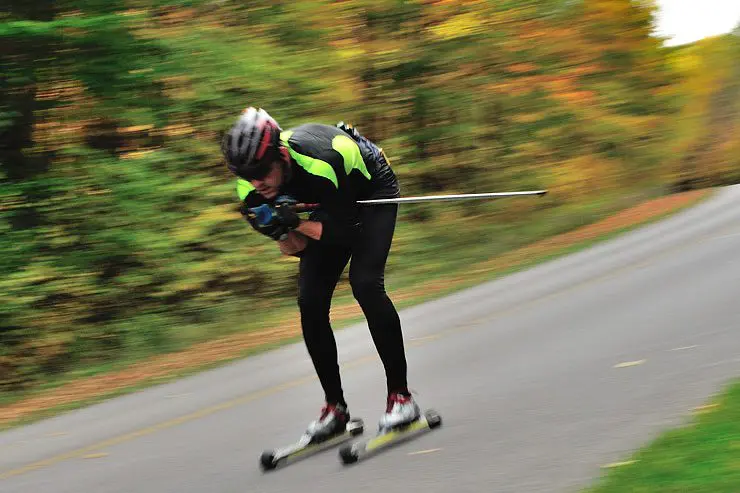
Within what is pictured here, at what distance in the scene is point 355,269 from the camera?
5.63 metres

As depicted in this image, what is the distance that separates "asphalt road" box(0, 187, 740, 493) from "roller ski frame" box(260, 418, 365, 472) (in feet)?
0.27

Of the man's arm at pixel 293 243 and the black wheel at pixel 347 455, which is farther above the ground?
the man's arm at pixel 293 243

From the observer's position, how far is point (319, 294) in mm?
5695

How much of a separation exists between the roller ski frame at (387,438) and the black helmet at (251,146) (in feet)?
5.08

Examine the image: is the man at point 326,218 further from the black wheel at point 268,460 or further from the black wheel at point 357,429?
the black wheel at point 268,460

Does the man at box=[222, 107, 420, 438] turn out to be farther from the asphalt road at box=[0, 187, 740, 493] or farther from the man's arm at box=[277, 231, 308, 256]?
the asphalt road at box=[0, 187, 740, 493]


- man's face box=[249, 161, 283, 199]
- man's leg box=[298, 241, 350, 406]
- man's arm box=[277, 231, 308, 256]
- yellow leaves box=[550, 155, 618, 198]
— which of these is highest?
man's face box=[249, 161, 283, 199]

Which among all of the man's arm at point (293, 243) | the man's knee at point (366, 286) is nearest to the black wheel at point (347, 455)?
the man's knee at point (366, 286)

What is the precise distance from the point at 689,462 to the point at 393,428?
70.1 inches

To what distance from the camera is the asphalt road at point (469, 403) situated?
5.28 m

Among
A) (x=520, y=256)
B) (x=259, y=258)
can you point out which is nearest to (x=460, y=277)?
(x=520, y=256)

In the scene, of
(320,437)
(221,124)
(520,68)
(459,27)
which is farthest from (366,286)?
(520,68)

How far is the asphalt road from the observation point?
5.28 meters

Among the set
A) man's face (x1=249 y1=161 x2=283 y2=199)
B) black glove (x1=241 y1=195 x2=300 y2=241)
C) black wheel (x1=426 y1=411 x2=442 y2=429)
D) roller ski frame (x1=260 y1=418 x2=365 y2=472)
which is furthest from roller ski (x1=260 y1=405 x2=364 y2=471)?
man's face (x1=249 y1=161 x2=283 y2=199)
